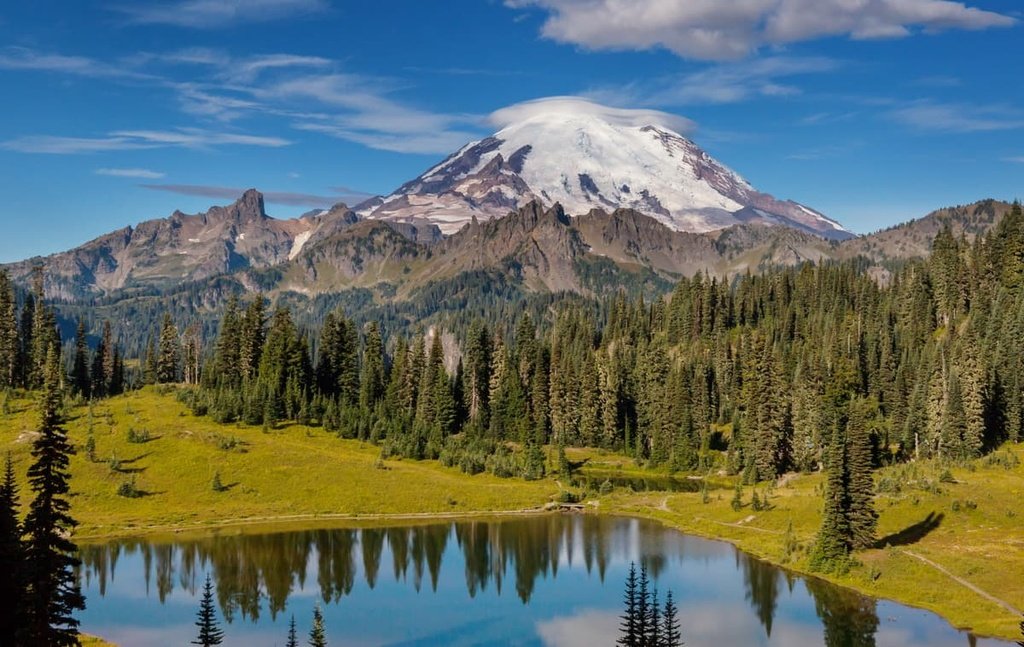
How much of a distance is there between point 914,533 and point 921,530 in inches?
48.6

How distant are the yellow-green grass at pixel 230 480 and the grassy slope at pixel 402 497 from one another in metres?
0.24

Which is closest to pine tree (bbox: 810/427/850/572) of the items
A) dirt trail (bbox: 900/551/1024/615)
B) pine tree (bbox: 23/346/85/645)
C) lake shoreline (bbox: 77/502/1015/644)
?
lake shoreline (bbox: 77/502/1015/644)

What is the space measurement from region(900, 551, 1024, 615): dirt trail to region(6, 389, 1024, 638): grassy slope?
582 mm

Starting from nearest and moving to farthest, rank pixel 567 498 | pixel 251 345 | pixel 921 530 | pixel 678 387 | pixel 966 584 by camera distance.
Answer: pixel 966 584
pixel 921 530
pixel 567 498
pixel 251 345
pixel 678 387

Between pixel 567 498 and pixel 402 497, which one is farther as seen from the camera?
pixel 567 498

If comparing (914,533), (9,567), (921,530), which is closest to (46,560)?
(9,567)

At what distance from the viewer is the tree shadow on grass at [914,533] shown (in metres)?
90.3

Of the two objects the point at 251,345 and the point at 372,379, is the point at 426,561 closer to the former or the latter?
the point at 372,379

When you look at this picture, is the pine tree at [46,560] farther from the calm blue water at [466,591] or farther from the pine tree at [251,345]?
the pine tree at [251,345]

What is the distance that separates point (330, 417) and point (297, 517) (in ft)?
127

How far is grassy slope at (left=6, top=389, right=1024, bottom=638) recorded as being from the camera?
83.2 meters

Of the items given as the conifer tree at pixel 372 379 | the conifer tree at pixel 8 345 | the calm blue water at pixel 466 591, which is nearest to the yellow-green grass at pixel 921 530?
the calm blue water at pixel 466 591

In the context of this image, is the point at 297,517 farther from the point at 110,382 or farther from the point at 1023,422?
the point at 1023,422

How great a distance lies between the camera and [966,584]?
254 ft
